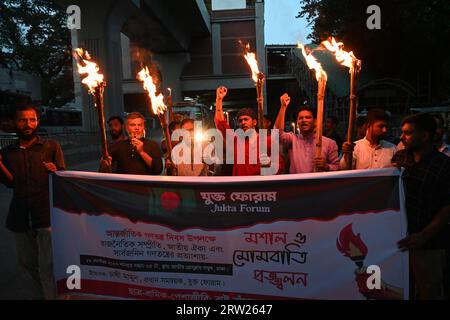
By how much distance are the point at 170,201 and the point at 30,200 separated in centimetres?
131

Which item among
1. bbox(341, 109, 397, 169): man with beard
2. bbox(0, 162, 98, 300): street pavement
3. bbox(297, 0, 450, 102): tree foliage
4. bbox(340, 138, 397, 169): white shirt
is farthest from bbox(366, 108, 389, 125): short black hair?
bbox(297, 0, 450, 102): tree foliage

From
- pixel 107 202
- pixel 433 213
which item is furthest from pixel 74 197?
pixel 433 213

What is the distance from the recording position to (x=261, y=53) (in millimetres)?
38438

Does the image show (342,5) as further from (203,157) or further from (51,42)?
(51,42)

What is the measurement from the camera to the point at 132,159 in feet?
14.8

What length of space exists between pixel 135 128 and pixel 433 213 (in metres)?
2.97

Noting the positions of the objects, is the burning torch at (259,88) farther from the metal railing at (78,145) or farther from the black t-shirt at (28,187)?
the metal railing at (78,145)

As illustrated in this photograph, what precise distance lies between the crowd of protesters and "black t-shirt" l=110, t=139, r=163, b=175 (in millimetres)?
11

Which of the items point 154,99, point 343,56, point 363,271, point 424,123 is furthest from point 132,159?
point 424,123

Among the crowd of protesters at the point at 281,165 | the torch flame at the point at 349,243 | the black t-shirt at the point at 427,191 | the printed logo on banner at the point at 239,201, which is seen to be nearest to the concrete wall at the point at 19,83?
the crowd of protesters at the point at 281,165

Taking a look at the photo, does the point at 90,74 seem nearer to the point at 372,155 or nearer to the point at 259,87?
the point at 259,87

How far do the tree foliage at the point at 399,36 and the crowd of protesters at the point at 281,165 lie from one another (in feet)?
52.1

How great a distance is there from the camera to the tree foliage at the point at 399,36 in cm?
1895

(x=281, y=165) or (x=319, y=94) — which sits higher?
(x=319, y=94)
